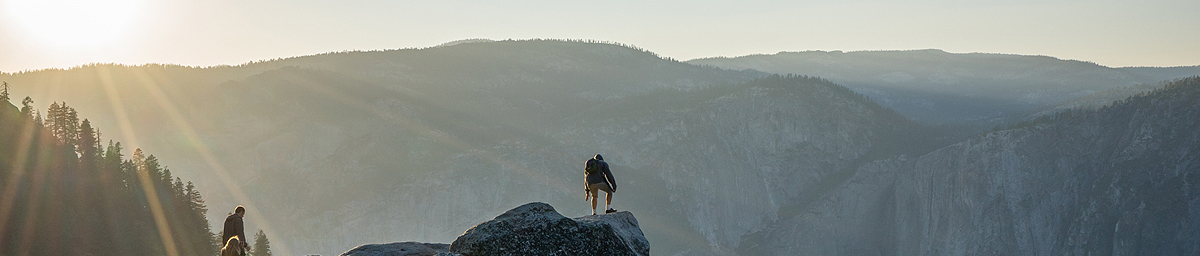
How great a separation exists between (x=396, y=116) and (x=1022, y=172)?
3646 inches

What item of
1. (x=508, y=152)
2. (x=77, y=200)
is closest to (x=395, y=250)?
(x=77, y=200)

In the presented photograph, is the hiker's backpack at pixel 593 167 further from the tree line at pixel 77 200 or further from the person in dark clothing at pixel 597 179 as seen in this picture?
the tree line at pixel 77 200

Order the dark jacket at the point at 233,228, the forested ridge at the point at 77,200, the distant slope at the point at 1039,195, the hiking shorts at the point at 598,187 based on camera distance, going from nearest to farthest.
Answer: the dark jacket at the point at 233,228 < the hiking shorts at the point at 598,187 < the forested ridge at the point at 77,200 < the distant slope at the point at 1039,195

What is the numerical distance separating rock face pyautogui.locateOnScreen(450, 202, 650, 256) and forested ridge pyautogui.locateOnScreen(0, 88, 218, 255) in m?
58.5

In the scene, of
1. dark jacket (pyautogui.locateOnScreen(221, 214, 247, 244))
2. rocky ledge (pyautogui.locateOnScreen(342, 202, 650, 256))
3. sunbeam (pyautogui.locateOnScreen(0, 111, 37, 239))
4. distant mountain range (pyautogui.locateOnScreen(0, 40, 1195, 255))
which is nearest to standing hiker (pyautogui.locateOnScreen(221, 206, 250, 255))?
dark jacket (pyautogui.locateOnScreen(221, 214, 247, 244))

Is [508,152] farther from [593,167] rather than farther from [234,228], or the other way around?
[234,228]

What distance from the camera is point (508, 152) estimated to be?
139500 millimetres

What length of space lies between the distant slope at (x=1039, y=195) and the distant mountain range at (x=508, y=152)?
24.8 inches

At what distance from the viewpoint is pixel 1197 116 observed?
372 feet

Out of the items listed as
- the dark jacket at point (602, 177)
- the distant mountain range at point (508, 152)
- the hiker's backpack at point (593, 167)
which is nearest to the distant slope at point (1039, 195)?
the distant mountain range at point (508, 152)

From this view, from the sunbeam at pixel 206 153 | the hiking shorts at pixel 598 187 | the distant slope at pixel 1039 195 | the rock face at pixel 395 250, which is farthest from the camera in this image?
the sunbeam at pixel 206 153

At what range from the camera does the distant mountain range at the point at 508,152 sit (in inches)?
4995

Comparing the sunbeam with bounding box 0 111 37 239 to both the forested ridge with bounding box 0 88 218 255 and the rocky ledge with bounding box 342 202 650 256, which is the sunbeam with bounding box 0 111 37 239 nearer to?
the forested ridge with bounding box 0 88 218 255

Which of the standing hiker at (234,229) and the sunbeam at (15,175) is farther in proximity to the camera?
the sunbeam at (15,175)
